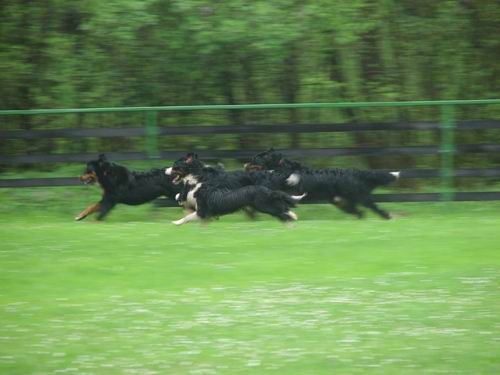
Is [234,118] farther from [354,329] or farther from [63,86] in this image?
[354,329]

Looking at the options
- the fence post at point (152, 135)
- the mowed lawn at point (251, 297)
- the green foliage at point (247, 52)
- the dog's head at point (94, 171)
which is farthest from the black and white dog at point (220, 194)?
the green foliage at point (247, 52)

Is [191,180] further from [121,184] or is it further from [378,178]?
[378,178]

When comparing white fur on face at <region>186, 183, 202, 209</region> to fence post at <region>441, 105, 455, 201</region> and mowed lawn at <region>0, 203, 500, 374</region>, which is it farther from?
fence post at <region>441, 105, 455, 201</region>

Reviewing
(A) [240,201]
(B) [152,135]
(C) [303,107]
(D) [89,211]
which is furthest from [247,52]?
(A) [240,201]

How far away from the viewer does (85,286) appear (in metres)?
9.58

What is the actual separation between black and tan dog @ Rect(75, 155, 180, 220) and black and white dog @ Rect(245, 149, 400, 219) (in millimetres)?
1592

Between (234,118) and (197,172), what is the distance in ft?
7.94

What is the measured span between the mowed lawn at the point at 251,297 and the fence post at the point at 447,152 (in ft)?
4.09

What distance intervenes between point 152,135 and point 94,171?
4.71 feet

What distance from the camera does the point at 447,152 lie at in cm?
1548

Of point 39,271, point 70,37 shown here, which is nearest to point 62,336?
point 39,271

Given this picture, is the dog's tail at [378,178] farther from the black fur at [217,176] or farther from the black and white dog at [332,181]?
the black fur at [217,176]

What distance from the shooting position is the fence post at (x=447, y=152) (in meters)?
15.4

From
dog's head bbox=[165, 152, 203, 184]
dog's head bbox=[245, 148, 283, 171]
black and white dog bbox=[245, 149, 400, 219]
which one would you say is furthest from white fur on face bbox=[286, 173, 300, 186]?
dog's head bbox=[165, 152, 203, 184]
